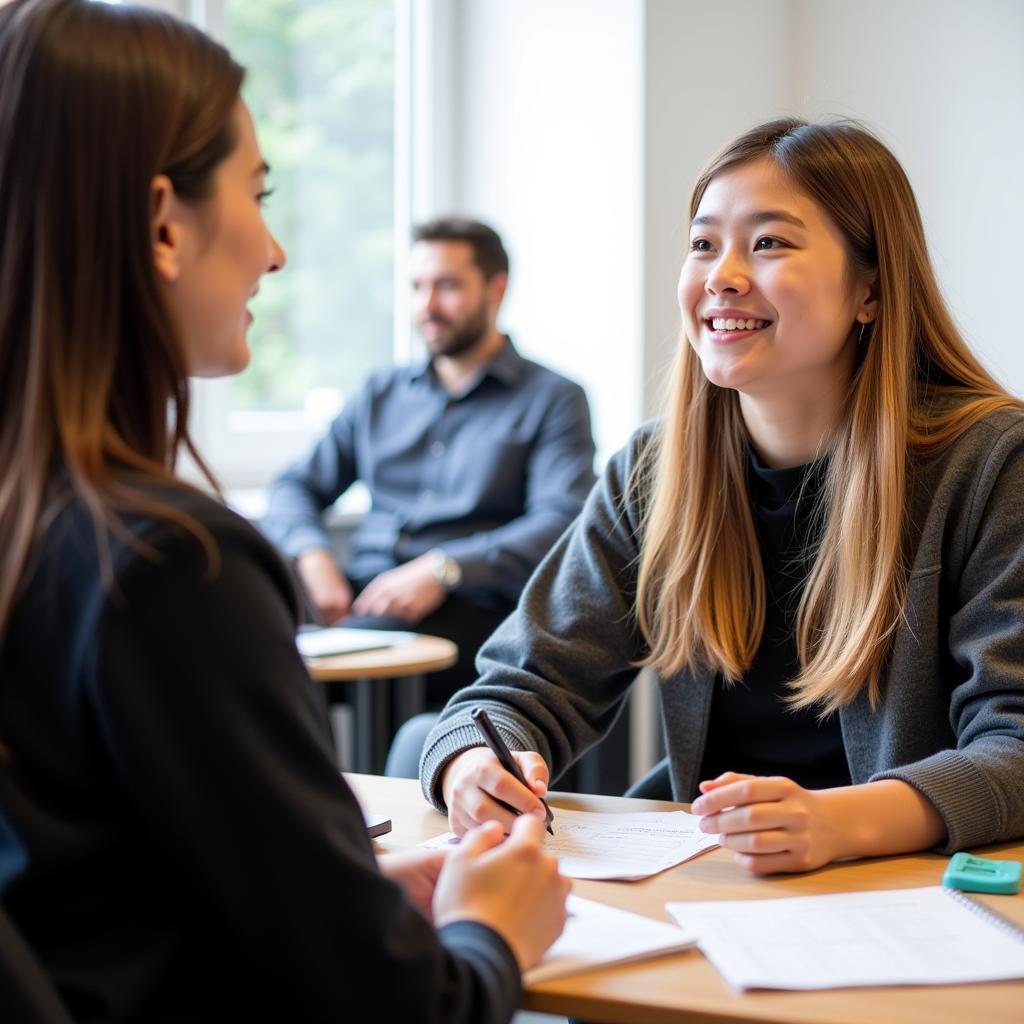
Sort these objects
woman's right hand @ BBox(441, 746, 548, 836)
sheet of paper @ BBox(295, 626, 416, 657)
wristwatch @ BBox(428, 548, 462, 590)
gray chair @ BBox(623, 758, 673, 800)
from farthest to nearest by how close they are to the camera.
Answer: wristwatch @ BBox(428, 548, 462, 590), sheet of paper @ BBox(295, 626, 416, 657), gray chair @ BBox(623, 758, 673, 800), woman's right hand @ BBox(441, 746, 548, 836)

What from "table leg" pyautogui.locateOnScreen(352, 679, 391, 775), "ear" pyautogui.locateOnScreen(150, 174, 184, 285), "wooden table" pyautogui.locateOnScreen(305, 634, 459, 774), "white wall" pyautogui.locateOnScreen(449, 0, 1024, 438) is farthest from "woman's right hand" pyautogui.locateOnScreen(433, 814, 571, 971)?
"white wall" pyautogui.locateOnScreen(449, 0, 1024, 438)

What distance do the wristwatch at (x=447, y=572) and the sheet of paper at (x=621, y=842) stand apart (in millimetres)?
2021

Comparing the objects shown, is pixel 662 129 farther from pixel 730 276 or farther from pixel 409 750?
pixel 730 276

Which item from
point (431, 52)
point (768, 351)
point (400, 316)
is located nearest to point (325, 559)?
point (400, 316)

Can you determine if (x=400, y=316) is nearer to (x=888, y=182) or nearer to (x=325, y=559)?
(x=325, y=559)

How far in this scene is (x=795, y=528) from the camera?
1.67 m

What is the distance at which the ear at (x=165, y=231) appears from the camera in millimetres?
915

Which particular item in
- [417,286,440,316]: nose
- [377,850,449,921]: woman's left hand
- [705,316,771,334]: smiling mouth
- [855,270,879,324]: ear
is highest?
[855,270,879,324]: ear

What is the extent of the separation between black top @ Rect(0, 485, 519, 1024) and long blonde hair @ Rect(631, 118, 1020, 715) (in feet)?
2.72

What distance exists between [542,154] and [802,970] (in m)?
3.49

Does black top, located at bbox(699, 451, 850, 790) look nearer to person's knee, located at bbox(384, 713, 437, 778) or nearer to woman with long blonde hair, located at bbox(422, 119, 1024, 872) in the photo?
woman with long blonde hair, located at bbox(422, 119, 1024, 872)

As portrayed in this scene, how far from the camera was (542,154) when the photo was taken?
4.17 meters

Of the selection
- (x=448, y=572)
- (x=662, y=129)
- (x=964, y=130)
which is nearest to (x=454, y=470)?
(x=448, y=572)

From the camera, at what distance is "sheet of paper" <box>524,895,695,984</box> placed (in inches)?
39.8
